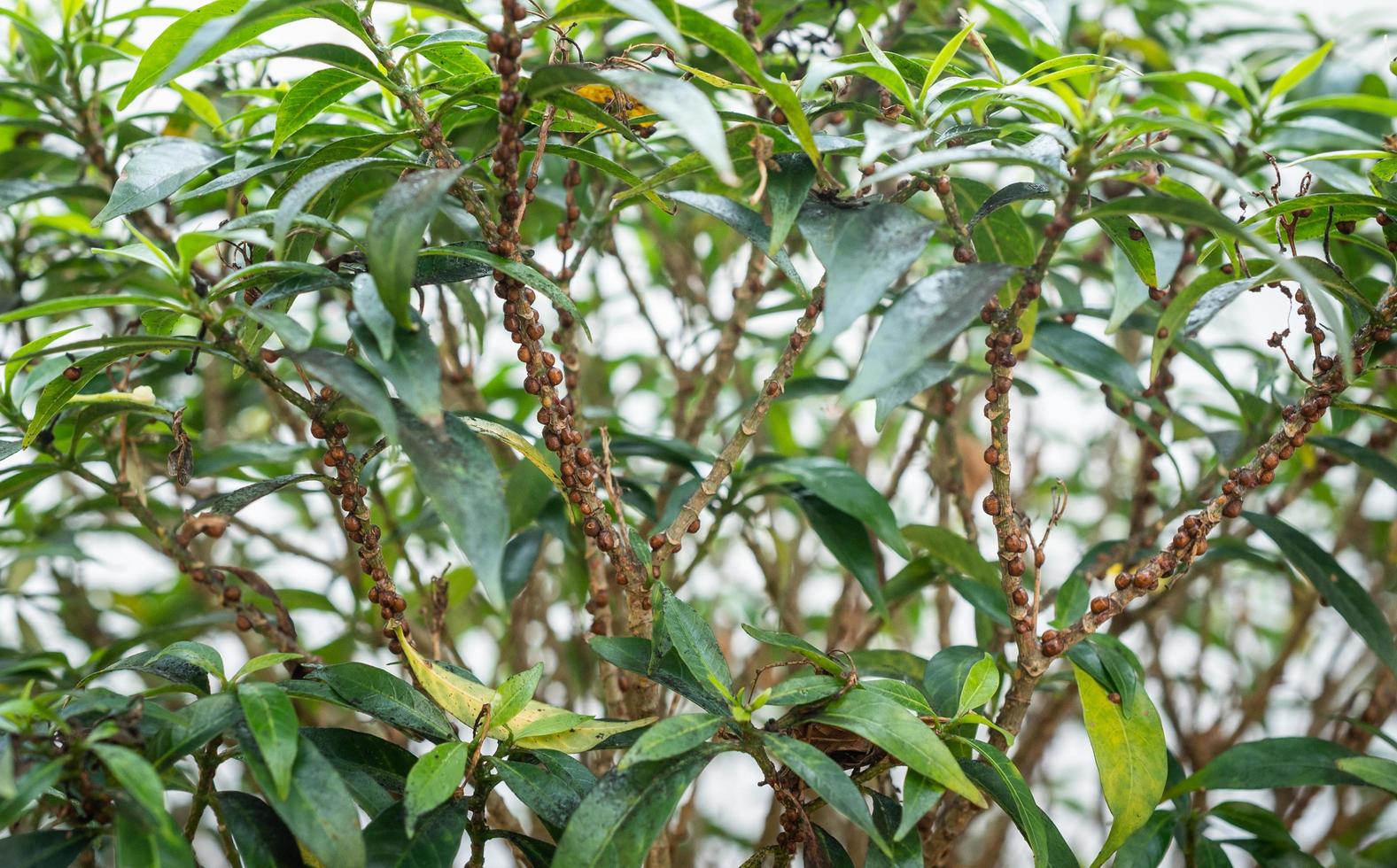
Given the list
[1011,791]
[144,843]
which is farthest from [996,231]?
[144,843]

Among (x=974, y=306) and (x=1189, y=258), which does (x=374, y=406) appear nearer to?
(x=974, y=306)

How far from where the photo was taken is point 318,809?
0.48 meters

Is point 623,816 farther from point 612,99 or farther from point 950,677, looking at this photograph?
point 612,99

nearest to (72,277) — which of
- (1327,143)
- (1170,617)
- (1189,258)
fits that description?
(1189,258)

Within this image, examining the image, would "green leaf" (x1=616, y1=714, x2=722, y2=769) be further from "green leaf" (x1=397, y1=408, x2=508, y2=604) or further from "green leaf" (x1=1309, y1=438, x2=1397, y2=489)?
"green leaf" (x1=1309, y1=438, x2=1397, y2=489)

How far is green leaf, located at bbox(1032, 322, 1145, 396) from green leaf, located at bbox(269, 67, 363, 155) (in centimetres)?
48

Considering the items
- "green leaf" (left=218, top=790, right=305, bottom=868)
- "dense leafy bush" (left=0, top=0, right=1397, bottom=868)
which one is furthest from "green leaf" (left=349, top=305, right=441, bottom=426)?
"green leaf" (left=218, top=790, right=305, bottom=868)

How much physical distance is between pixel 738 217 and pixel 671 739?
261 mm

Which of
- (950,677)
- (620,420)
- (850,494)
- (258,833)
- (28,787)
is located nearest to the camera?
(28,787)

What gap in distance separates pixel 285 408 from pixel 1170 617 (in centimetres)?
110

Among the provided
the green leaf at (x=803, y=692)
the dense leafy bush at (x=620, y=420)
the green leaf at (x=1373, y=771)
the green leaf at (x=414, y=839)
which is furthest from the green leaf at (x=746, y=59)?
the green leaf at (x=1373, y=771)

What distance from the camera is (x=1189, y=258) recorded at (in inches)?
36.0

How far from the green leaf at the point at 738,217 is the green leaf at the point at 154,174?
0.28m

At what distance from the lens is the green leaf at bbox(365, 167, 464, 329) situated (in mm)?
446
